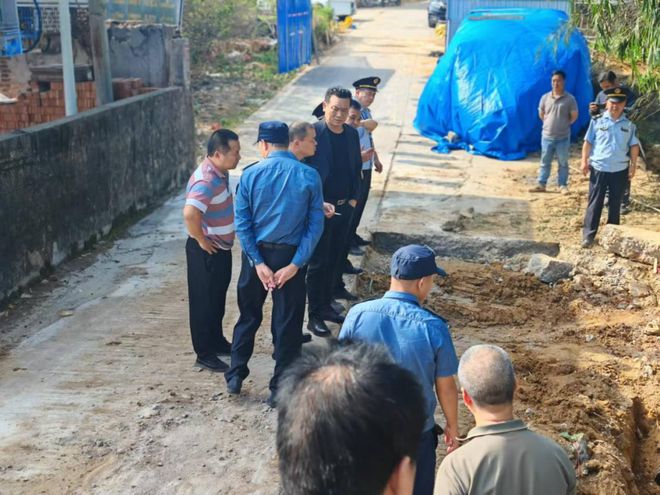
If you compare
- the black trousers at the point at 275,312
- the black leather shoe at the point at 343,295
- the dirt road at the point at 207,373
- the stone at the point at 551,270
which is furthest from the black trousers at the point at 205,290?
the stone at the point at 551,270

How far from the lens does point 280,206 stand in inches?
204

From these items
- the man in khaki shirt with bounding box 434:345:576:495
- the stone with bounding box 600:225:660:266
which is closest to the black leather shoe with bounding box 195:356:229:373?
the man in khaki shirt with bounding box 434:345:576:495

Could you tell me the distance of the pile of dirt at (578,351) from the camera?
214 inches

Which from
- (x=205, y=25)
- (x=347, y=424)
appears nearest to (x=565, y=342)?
(x=347, y=424)

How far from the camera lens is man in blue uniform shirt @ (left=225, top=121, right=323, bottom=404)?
5180 mm

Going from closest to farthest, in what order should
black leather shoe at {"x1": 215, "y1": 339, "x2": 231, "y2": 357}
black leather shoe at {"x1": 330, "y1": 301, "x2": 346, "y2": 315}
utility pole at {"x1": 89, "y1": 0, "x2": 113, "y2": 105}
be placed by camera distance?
black leather shoe at {"x1": 215, "y1": 339, "x2": 231, "y2": 357} → black leather shoe at {"x1": 330, "y1": 301, "x2": 346, "y2": 315} → utility pole at {"x1": 89, "y1": 0, "x2": 113, "y2": 105}

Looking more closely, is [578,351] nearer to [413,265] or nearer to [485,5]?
[413,265]

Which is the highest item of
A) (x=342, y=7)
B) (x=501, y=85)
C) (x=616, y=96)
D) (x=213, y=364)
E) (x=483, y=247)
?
(x=342, y=7)

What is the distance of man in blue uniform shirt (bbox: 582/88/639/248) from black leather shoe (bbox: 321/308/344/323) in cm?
372

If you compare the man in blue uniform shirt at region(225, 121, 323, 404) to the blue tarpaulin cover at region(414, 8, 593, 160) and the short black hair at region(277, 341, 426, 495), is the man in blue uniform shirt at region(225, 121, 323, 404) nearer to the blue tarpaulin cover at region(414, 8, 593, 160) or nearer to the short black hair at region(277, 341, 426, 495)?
the short black hair at region(277, 341, 426, 495)

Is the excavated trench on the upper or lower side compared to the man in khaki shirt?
lower

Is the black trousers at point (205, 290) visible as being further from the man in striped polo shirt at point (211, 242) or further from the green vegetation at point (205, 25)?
the green vegetation at point (205, 25)

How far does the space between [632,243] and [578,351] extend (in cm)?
219

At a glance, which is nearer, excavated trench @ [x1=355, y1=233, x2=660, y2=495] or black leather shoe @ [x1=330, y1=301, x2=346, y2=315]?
excavated trench @ [x1=355, y1=233, x2=660, y2=495]
